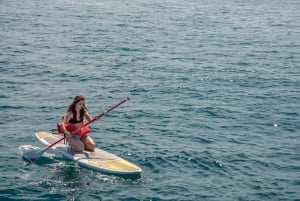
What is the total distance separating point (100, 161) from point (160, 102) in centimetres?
921

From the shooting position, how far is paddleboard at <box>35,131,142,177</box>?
Answer: 1781 cm

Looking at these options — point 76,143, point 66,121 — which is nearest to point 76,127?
point 66,121

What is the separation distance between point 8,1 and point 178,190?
52.3 meters

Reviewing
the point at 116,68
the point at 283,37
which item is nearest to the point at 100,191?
the point at 116,68

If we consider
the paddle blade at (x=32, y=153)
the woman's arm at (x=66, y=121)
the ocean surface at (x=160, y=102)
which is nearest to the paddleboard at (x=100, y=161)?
the ocean surface at (x=160, y=102)

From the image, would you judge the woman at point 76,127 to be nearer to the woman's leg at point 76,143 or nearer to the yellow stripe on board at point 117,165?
the woman's leg at point 76,143

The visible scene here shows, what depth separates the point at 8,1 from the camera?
62781 millimetres

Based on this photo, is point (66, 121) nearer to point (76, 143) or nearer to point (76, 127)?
point (76, 127)

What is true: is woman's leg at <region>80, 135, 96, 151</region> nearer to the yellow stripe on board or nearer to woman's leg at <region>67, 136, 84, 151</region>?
woman's leg at <region>67, 136, 84, 151</region>

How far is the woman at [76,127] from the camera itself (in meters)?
18.7

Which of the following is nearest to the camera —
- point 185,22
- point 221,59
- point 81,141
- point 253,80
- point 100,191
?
point 100,191

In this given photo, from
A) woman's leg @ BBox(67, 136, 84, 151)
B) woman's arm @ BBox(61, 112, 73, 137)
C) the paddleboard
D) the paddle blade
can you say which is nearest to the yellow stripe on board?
the paddleboard

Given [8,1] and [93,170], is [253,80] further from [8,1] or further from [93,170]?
[8,1]

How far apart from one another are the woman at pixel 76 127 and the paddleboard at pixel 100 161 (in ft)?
1.06
